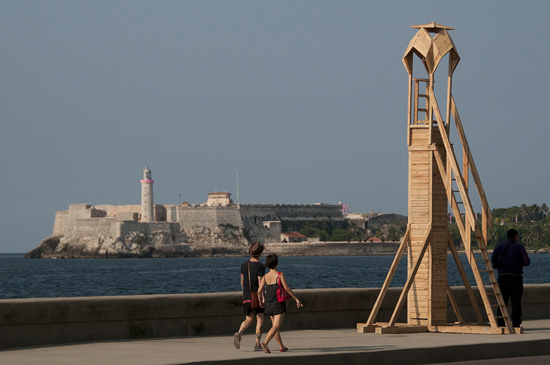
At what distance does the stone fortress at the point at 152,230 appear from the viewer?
14438cm

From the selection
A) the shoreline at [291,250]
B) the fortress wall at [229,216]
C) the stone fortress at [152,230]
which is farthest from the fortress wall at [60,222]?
the fortress wall at [229,216]

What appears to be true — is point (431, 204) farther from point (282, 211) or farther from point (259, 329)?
point (282, 211)

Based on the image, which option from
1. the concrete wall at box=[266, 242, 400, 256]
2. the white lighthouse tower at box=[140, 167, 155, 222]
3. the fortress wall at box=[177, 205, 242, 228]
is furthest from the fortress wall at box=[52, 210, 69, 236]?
the concrete wall at box=[266, 242, 400, 256]

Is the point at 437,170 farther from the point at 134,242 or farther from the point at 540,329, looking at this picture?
the point at 134,242

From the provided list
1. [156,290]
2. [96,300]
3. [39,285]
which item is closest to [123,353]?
[96,300]

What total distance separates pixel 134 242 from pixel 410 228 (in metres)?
134

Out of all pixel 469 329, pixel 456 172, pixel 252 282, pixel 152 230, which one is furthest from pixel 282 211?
pixel 252 282

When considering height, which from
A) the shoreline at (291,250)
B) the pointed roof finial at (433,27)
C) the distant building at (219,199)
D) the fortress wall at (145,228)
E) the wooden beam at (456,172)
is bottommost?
the shoreline at (291,250)

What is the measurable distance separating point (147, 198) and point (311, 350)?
139 m

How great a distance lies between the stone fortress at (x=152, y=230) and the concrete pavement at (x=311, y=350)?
5268 inches

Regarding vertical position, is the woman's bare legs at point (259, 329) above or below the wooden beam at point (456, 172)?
below

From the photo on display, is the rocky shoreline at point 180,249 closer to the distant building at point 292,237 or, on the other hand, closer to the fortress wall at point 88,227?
the fortress wall at point 88,227

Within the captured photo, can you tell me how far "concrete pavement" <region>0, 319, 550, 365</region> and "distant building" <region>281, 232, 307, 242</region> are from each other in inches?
5972

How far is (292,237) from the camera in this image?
16500 centimetres
